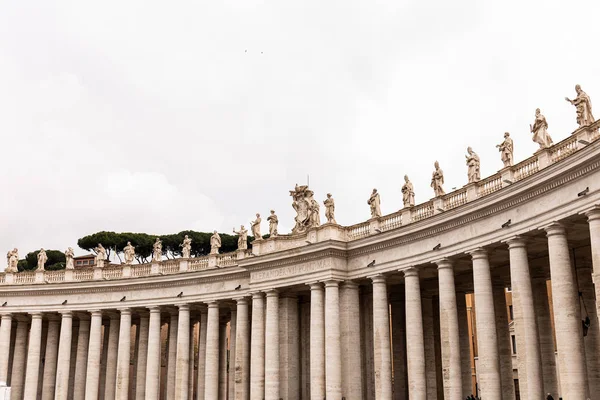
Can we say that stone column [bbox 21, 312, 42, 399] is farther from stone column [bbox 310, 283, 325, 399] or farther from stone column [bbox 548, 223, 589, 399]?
stone column [bbox 548, 223, 589, 399]

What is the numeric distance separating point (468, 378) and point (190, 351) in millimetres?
30027

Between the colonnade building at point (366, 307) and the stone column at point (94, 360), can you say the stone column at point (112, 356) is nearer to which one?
the colonnade building at point (366, 307)

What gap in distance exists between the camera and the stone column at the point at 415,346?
5197cm

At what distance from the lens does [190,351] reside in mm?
74562

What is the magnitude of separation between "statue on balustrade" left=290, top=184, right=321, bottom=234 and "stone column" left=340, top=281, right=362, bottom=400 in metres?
7.14

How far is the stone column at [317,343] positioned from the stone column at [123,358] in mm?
Answer: 25682

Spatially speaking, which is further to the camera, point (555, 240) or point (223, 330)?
point (223, 330)

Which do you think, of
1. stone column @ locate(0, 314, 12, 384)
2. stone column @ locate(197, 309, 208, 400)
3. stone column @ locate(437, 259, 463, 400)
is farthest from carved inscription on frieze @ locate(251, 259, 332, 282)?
stone column @ locate(0, 314, 12, 384)

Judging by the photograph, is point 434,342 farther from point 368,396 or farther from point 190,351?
point 190,351

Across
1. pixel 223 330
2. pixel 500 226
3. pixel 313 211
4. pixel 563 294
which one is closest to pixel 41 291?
pixel 223 330

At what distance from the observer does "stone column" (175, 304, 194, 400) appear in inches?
2837

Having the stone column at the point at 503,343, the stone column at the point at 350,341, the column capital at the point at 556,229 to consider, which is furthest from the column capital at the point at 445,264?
the stone column at the point at 350,341

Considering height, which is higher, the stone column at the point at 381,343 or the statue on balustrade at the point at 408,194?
the statue on balustrade at the point at 408,194

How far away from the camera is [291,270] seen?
62.7 meters
